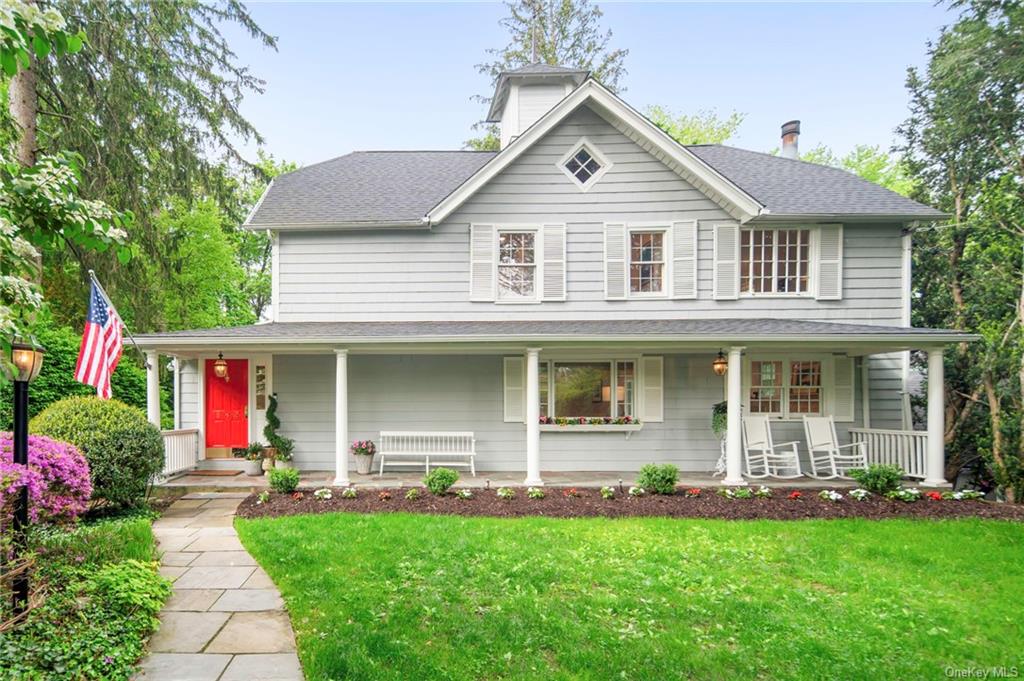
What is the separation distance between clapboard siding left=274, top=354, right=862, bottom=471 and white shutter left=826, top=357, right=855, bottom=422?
279mm

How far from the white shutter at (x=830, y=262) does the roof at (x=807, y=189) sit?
37cm

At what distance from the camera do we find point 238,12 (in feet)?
28.9

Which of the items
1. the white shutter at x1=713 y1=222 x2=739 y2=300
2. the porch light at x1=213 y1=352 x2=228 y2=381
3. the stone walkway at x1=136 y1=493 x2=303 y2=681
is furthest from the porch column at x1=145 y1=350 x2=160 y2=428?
the white shutter at x1=713 y1=222 x2=739 y2=300

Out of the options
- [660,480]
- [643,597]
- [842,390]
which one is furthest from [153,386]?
[842,390]

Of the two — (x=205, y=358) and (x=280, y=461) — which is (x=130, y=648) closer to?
(x=280, y=461)

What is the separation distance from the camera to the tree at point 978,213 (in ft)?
25.6

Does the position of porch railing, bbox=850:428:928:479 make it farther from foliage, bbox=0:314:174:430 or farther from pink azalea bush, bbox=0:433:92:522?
foliage, bbox=0:314:174:430

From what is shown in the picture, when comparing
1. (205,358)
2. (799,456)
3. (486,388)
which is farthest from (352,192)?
(799,456)

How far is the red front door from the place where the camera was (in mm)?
9211

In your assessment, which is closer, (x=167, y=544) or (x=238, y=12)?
(x=167, y=544)

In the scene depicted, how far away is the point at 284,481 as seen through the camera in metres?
7.17

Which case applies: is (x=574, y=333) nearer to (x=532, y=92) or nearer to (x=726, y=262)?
(x=726, y=262)

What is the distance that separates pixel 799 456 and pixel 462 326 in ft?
21.8

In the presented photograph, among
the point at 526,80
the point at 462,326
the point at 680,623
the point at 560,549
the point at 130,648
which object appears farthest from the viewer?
the point at 526,80
